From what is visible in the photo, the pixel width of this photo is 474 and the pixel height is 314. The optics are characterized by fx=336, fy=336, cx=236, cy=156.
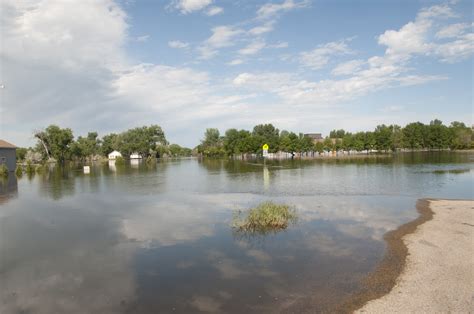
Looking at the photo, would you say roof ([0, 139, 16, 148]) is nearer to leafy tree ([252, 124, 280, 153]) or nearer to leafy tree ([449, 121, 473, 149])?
leafy tree ([252, 124, 280, 153])

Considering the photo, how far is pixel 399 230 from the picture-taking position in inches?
642

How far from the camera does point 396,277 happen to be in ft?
35.0

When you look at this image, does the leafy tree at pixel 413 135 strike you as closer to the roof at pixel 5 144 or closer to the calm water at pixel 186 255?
the calm water at pixel 186 255

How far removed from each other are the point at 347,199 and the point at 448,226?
957 cm

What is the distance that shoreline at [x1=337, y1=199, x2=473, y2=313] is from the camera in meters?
8.88

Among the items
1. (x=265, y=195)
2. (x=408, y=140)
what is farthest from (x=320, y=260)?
(x=408, y=140)

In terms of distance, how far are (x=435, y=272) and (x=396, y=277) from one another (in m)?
1.29

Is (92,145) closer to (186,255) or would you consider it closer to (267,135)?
(267,135)

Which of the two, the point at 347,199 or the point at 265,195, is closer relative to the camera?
the point at 347,199

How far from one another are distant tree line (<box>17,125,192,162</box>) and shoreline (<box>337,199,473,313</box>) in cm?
10939

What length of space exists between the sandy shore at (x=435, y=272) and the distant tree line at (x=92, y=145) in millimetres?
110094

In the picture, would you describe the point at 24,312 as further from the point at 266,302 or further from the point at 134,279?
the point at 266,302

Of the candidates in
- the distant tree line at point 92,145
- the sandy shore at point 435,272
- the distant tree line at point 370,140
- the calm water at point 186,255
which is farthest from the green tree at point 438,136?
the sandy shore at point 435,272

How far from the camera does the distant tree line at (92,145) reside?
344ft
